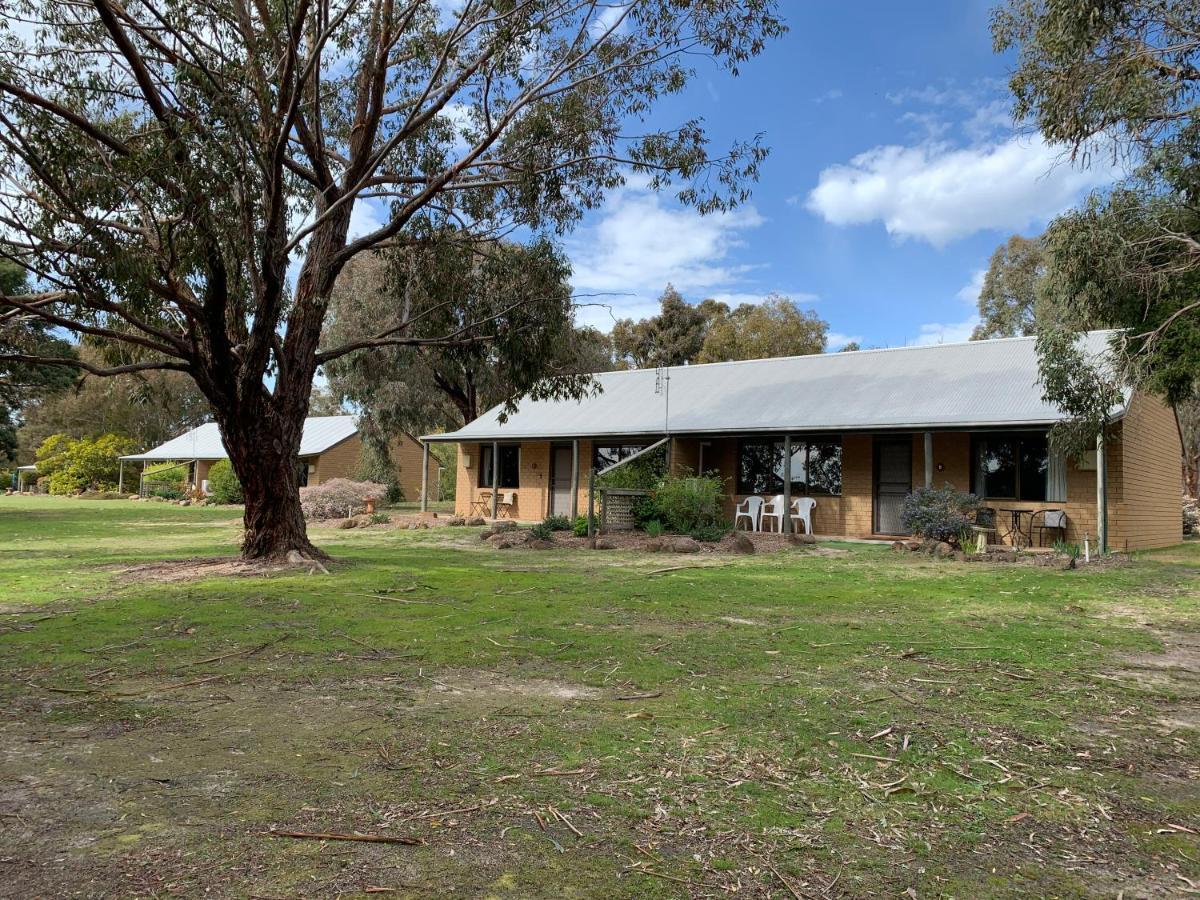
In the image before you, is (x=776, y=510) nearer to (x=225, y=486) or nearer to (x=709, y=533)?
(x=709, y=533)

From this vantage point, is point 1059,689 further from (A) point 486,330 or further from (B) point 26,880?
(A) point 486,330

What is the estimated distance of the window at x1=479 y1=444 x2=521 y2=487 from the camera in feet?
81.3

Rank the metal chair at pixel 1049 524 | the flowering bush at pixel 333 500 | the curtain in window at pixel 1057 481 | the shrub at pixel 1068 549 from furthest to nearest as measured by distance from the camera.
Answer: the flowering bush at pixel 333 500 < the curtain in window at pixel 1057 481 < the metal chair at pixel 1049 524 < the shrub at pixel 1068 549

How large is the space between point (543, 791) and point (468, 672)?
86.8 inches

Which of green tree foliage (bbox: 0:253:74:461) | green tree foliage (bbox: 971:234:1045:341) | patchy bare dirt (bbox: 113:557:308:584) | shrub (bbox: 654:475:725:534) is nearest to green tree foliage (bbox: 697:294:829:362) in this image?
green tree foliage (bbox: 971:234:1045:341)

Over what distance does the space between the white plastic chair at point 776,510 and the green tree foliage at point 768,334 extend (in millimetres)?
21362

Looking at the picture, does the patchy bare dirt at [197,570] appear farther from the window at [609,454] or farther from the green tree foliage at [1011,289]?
the green tree foliage at [1011,289]

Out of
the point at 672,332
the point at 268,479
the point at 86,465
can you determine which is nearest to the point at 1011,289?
the point at 672,332

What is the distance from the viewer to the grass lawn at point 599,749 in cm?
264

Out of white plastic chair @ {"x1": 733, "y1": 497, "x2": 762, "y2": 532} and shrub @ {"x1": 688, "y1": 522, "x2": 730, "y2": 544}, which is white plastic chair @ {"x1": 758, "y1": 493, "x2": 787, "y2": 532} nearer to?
white plastic chair @ {"x1": 733, "y1": 497, "x2": 762, "y2": 532}

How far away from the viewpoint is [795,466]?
1959 centimetres

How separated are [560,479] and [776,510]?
7.19 metres

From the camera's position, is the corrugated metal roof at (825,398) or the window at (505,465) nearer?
the corrugated metal roof at (825,398)

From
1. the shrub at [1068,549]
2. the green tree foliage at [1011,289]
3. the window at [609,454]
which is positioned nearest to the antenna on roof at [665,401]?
the window at [609,454]
